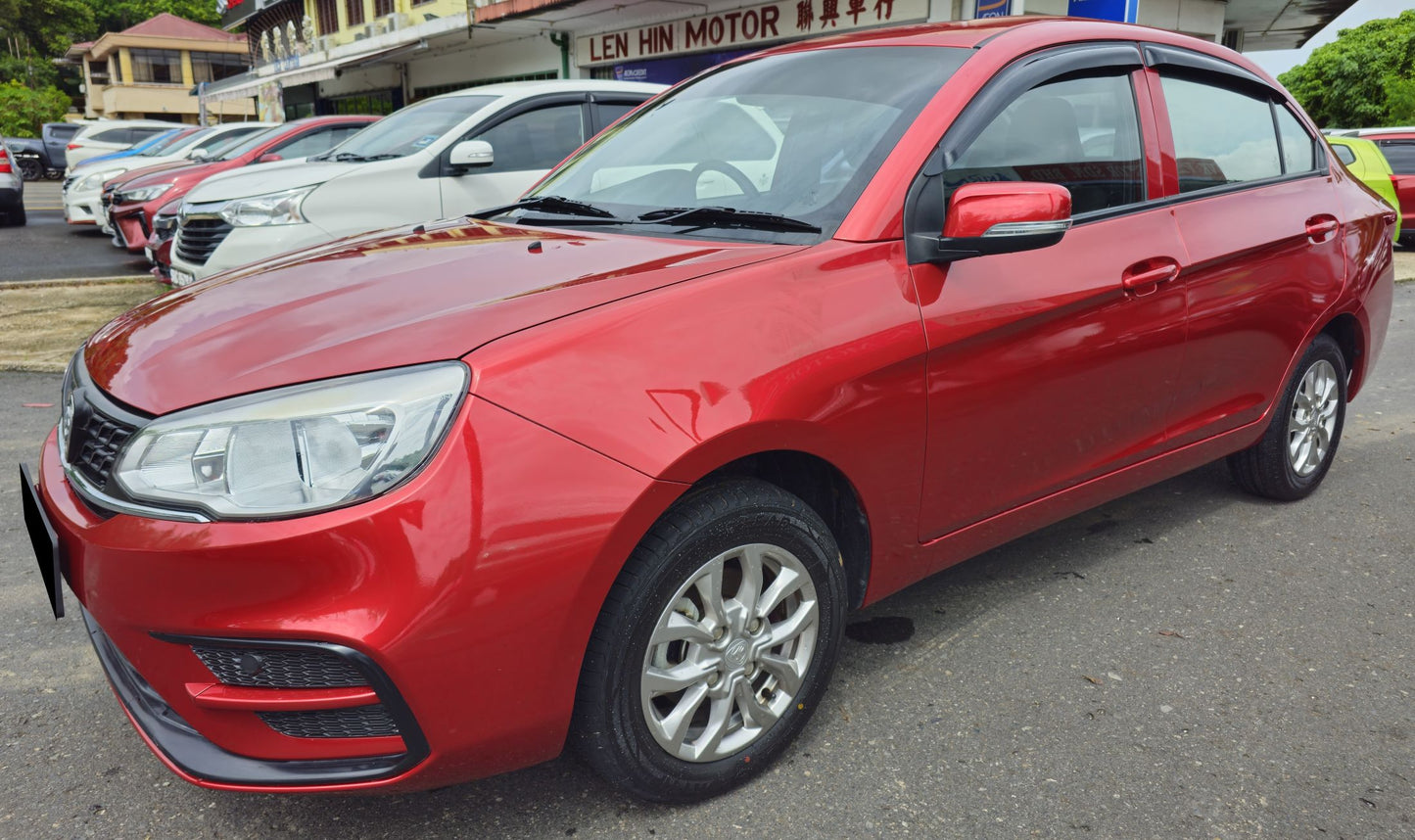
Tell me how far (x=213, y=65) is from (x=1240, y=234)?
68086 mm

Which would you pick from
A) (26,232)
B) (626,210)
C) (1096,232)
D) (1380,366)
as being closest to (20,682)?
(626,210)

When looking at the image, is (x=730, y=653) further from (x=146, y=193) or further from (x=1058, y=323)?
(x=146, y=193)

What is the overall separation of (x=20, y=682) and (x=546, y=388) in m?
1.87

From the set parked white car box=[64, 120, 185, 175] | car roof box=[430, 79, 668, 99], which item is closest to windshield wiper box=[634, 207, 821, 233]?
car roof box=[430, 79, 668, 99]

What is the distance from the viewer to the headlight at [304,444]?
1.69m

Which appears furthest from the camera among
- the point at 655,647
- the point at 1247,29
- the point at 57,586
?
the point at 1247,29

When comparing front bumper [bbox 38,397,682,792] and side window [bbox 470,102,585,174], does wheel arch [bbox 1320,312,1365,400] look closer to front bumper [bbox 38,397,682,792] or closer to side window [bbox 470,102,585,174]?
front bumper [bbox 38,397,682,792]

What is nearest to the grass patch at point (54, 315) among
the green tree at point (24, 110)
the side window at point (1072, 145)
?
the side window at point (1072, 145)

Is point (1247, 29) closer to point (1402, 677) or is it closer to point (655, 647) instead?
point (1402, 677)

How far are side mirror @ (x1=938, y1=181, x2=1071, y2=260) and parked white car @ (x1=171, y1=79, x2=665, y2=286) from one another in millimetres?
3990

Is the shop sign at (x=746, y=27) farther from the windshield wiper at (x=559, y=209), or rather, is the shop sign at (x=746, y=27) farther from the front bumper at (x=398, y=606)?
the front bumper at (x=398, y=606)

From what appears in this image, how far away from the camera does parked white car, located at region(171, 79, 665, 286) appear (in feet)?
20.1

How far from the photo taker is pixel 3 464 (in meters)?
4.38

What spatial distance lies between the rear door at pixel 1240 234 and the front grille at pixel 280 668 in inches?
96.9
